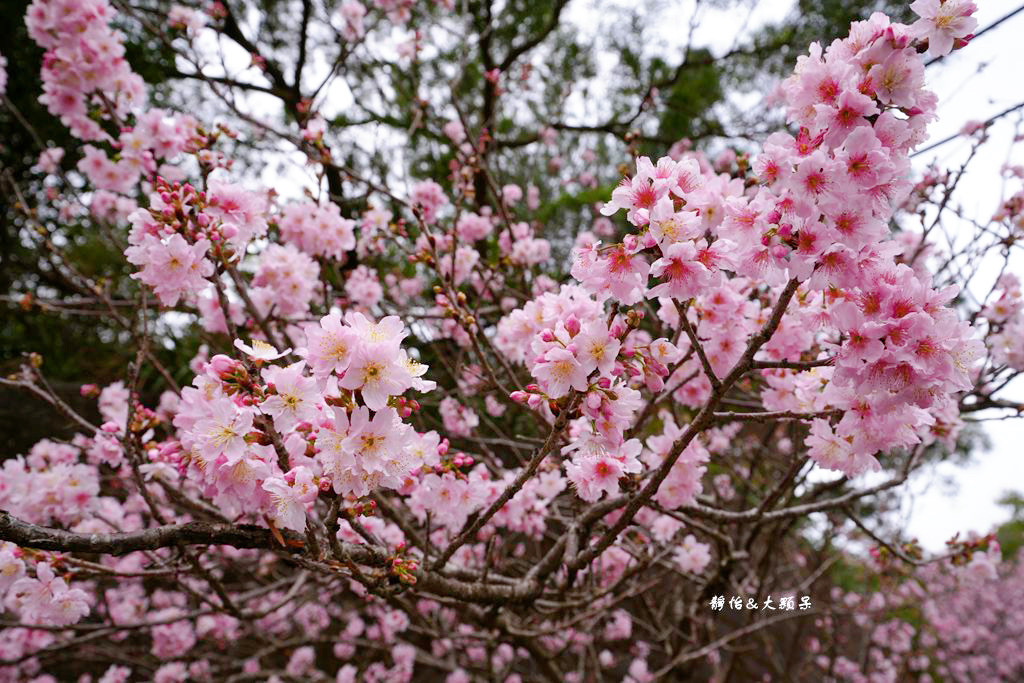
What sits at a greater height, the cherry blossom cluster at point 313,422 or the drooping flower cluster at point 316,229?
the drooping flower cluster at point 316,229

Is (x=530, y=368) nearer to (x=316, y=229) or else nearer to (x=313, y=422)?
(x=313, y=422)

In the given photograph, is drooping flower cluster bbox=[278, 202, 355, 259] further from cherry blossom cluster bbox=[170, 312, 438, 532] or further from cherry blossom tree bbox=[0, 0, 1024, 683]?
cherry blossom cluster bbox=[170, 312, 438, 532]

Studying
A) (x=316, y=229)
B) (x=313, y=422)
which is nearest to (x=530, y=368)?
(x=313, y=422)

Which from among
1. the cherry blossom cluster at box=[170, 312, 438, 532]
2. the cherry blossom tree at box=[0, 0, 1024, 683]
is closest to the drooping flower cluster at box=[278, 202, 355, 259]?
the cherry blossom tree at box=[0, 0, 1024, 683]

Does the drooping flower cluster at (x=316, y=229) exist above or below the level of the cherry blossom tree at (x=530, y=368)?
above

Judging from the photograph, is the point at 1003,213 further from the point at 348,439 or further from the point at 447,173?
the point at 447,173

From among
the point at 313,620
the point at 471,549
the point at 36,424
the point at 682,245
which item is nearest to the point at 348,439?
the point at 682,245

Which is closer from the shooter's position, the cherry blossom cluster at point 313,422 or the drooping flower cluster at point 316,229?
the cherry blossom cluster at point 313,422

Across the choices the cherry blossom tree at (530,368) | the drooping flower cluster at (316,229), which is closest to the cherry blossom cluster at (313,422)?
the cherry blossom tree at (530,368)

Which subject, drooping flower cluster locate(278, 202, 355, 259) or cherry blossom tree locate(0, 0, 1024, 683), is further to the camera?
drooping flower cluster locate(278, 202, 355, 259)

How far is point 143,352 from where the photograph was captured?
1.54 metres

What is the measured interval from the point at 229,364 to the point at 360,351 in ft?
1.28

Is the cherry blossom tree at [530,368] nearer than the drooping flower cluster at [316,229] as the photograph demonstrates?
Yes

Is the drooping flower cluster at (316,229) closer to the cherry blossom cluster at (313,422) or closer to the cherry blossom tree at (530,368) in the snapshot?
the cherry blossom tree at (530,368)
